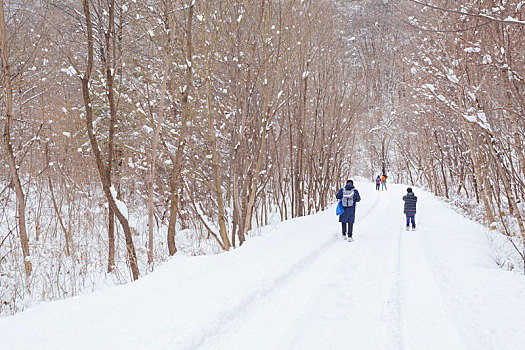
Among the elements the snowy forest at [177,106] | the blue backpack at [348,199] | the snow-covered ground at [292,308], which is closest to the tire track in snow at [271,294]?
the snow-covered ground at [292,308]

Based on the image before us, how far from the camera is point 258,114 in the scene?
1007 centimetres

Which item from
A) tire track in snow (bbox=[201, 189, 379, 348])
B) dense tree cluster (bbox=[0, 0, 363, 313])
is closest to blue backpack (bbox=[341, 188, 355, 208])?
tire track in snow (bbox=[201, 189, 379, 348])

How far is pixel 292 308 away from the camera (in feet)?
13.7

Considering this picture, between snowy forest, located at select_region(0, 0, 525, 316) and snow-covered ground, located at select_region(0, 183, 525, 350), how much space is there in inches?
55.8

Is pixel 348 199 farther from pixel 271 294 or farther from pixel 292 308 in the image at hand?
pixel 292 308

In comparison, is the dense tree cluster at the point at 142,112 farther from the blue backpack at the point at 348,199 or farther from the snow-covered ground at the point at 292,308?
the blue backpack at the point at 348,199

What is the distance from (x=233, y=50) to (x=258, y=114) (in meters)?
2.22

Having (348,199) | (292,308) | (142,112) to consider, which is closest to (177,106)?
(142,112)

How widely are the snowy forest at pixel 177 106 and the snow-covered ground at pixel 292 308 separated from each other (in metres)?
1.42

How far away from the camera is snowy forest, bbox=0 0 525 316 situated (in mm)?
6195

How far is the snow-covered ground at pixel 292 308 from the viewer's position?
10.9 ft

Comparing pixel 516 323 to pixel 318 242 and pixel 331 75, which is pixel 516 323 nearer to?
pixel 318 242

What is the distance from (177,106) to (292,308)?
8467 millimetres

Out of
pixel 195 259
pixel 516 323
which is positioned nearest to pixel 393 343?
pixel 516 323
